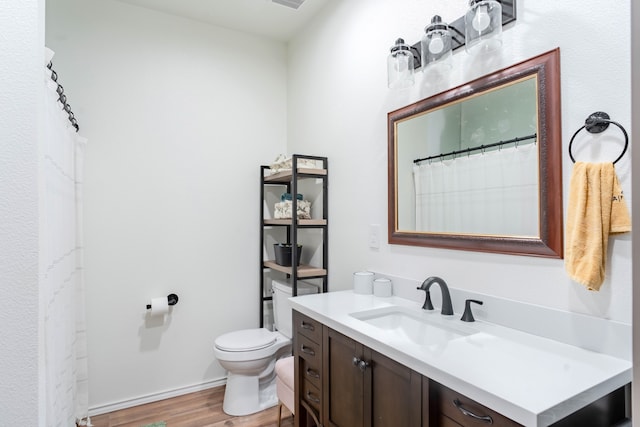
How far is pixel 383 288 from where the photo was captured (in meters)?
1.87

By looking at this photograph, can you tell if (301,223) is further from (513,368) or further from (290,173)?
(513,368)

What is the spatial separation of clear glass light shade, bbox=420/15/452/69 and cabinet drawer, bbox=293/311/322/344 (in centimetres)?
132

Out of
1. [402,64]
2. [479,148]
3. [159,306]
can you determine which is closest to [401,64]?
[402,64]

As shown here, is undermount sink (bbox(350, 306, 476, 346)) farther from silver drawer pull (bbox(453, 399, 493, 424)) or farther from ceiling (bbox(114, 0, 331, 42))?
ceiling (bbox(114, 0, 331, 42))

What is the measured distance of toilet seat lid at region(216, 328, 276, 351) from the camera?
2279 millimetres

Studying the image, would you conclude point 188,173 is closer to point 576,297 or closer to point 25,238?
point 25,238

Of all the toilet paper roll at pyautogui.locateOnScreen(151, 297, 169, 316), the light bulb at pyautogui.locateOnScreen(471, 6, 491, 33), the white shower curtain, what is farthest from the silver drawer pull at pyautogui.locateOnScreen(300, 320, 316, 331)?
the light bulb at pyautogui.locateOnScreen(471, 6, 491, 33)

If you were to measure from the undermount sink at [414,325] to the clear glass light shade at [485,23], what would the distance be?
1.12 m

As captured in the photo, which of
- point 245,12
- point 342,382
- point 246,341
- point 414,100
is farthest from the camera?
point 245,12

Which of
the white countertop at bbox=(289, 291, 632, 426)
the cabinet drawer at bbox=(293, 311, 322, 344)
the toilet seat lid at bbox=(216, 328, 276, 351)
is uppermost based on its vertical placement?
the white countertop at bbox=(289, 291, 632, 426)

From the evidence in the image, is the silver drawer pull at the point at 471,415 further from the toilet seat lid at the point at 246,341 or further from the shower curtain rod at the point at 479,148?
the toilet seat lid at the point at 246,341

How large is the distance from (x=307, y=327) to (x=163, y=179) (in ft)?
5.23

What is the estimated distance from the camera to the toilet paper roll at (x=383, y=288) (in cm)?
187

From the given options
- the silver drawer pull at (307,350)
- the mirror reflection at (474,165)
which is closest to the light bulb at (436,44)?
the mirror reflection at (474,165)
